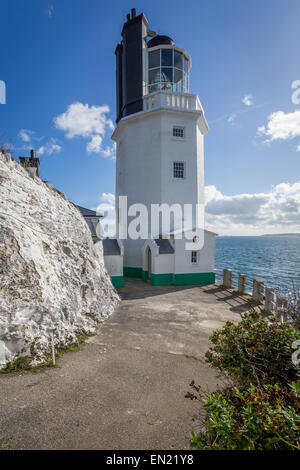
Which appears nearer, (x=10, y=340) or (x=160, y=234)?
(x=10, y=340)

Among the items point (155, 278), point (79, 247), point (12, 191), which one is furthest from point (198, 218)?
point (12, 191)

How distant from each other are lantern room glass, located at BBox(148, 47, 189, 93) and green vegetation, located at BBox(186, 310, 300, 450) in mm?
24384

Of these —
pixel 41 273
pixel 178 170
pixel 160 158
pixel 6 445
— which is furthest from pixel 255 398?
pixel 178 170

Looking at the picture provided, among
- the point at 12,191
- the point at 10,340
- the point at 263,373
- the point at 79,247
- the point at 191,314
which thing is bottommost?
the point at 191,314

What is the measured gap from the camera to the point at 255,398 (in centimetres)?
276

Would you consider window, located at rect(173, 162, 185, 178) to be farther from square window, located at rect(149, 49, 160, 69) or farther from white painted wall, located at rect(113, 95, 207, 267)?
square window, located at rect(149, 49, 160, 69)

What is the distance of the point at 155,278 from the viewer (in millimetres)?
19031

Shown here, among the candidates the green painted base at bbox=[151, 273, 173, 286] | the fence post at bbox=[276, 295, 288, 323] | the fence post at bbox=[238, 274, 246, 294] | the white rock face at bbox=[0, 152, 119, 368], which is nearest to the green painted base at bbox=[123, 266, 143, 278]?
the green painted base at bbox=[151, 273, 173, 286]

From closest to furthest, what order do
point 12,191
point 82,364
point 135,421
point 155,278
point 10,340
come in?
point 135,421 < point 10,340 < point 82,364 < point 12,191 < point 155,278

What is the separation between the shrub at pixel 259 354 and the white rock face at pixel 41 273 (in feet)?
17.2

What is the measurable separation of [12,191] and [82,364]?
22.9ft

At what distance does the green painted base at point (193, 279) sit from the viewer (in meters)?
19.2
